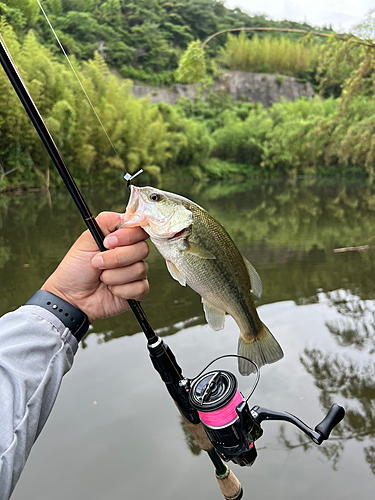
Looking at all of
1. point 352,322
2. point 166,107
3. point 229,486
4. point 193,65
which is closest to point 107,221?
point 229,486

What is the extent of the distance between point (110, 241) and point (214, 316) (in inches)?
16.6

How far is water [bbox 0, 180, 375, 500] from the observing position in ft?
7.52

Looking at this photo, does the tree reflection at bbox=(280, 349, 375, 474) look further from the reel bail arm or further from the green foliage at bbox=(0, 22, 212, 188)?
the green foliage at bbox=(0, 22, 212, 188)

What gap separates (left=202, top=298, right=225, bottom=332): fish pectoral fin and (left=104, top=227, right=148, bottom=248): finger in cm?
31

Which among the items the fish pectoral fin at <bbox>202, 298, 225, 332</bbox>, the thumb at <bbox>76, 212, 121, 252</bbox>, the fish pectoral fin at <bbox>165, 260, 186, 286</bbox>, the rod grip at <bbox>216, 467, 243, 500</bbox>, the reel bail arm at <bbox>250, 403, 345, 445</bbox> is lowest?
the rod grip at <bbox>216, 467, 243, 500</bbox>

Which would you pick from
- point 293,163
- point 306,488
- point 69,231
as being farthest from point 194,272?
point 293,163

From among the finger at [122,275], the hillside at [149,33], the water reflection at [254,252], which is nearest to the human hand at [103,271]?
the finger at [122,275]

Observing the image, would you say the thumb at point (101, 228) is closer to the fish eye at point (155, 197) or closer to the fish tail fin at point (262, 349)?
the fish eye at point (155, 197)

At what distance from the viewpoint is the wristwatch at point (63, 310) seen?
119 centimetres

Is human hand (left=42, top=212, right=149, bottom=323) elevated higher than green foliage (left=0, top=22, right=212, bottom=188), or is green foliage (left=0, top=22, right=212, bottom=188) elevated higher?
human hand (left=42, top=212, right=149, bottom=323)

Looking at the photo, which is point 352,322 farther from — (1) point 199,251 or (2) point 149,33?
(2) point 149,33

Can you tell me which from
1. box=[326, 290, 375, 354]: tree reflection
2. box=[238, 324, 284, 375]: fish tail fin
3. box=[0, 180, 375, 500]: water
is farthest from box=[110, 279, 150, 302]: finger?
box=[326, 290, 375, 354]: tree reflection

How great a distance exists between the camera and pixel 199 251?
48.9 inches

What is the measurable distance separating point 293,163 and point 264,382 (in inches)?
1411
